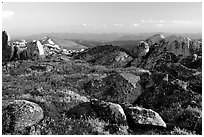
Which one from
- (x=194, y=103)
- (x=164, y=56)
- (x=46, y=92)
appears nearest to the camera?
(x=194, y=103)

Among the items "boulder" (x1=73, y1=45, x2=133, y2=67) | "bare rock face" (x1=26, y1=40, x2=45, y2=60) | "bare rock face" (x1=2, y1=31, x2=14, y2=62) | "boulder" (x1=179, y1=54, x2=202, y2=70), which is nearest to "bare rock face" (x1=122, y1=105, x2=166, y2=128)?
"boulder" (x1=179, y1=54, x2=202, y2=70)

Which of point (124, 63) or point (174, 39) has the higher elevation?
point (174, 39)

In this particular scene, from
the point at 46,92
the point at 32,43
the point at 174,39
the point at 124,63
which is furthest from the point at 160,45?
the point at 46,92

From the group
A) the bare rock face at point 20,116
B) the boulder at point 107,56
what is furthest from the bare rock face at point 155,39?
the bare rock face at point 20,116

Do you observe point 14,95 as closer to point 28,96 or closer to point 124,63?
point 28,96

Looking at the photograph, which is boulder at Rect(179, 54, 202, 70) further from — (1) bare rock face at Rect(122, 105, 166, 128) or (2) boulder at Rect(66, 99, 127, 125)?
(2) boulder at Rect(66, 99, 127, 125)

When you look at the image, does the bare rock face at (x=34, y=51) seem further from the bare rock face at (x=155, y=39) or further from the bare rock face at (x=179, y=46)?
the bare rock face at (x=179, y=46)
